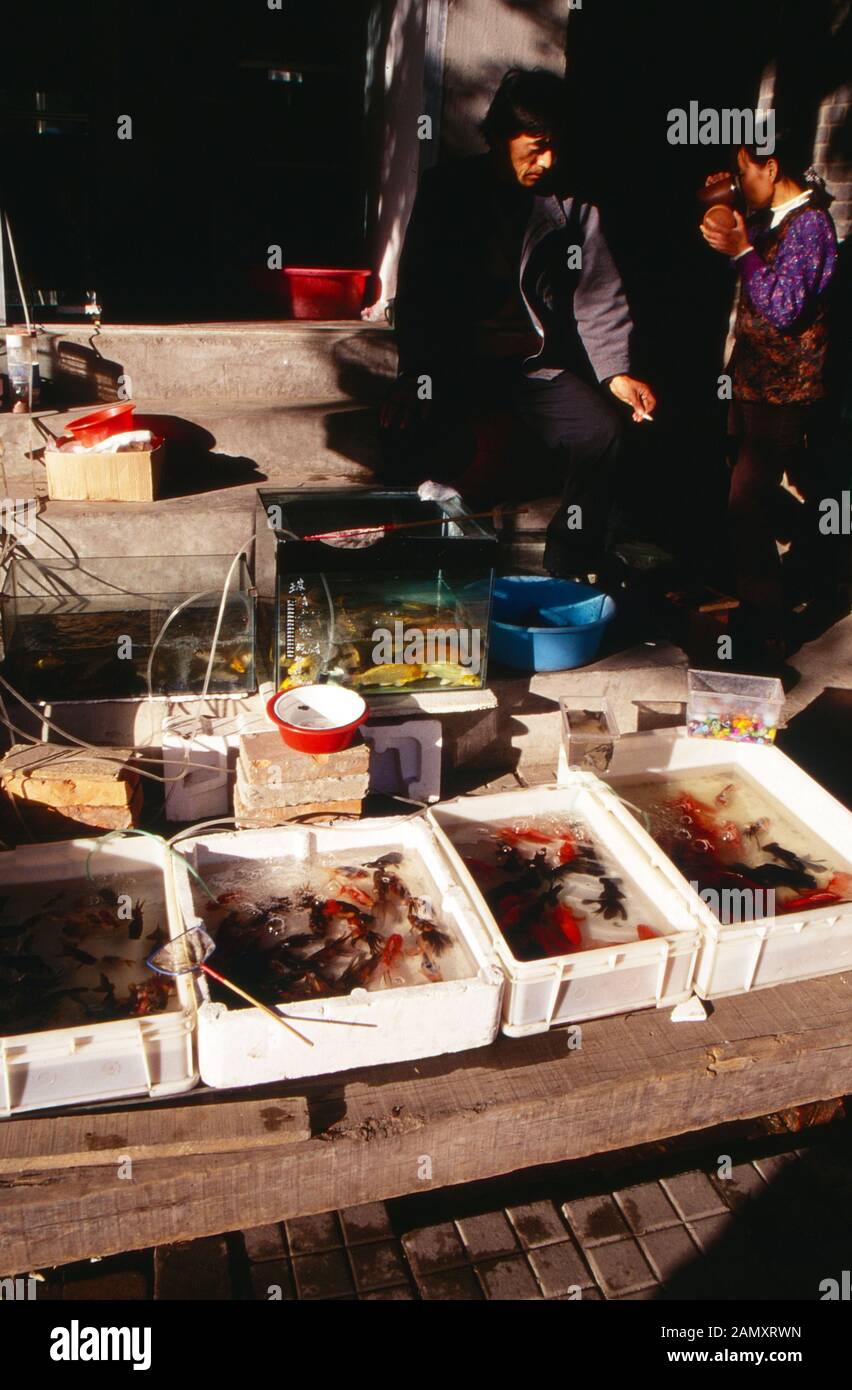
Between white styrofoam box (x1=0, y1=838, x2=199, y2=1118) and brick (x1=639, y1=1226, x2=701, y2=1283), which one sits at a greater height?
white styrofoam box (x1=0, y1=838, x2=199, y2=1118)

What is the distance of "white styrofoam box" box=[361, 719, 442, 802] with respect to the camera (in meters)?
4.54

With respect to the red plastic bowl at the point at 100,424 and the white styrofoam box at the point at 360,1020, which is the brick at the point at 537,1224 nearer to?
the white styrofoam box at the point at 360,1020

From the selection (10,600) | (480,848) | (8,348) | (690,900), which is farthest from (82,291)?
(690,900)

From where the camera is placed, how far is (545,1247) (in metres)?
3.20

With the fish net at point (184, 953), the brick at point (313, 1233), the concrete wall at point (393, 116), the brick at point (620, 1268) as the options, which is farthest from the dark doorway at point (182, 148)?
→ the brick at point (620, 1268)

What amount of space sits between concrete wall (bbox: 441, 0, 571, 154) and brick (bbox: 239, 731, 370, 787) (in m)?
4.85

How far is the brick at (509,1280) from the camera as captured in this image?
3049mm

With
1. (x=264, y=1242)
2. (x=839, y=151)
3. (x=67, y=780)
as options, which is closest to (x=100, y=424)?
(x=67, y=780)

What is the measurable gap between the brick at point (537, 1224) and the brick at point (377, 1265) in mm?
394

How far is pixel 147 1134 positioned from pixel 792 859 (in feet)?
8.34

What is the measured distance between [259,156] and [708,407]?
4.44 meters

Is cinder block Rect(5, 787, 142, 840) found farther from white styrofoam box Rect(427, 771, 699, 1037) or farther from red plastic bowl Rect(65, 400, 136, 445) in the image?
red plastic bowl Rect(65, 400, 136, 445)

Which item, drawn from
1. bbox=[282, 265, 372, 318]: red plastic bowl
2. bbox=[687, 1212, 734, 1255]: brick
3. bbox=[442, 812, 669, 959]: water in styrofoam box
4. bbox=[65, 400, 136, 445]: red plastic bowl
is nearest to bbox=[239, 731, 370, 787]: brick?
bbox=[442, 812, 669, 959]: water in styrofoam box

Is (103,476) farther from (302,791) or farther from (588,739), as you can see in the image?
(588,739)
